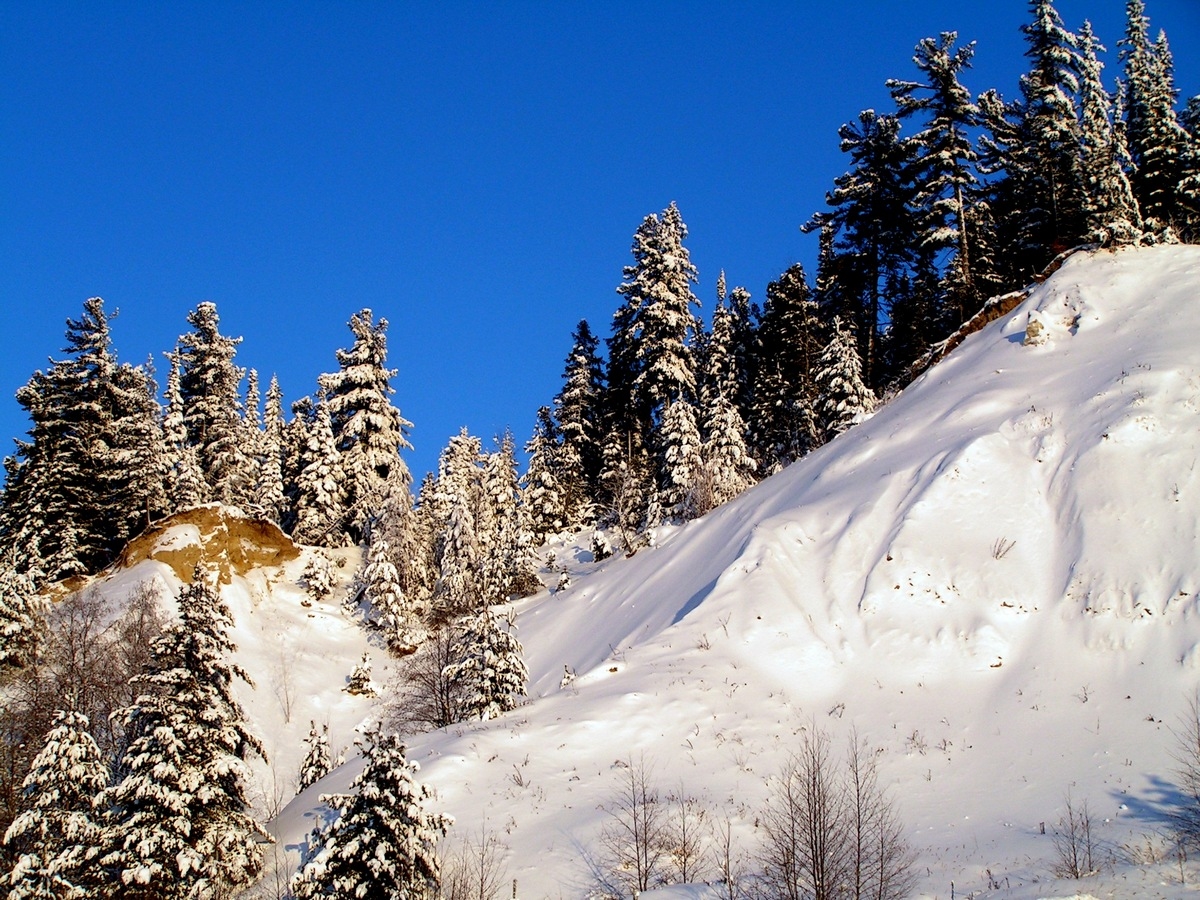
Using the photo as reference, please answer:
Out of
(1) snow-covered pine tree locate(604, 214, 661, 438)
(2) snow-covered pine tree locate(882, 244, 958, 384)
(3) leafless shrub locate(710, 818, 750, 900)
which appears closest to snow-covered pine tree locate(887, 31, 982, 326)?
(2) snow-covered pine tree locate(882, 244, 958, 384)

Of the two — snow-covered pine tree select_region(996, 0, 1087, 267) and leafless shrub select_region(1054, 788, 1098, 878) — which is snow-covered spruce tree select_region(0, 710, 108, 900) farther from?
snow-covered pine tree select_region(996, 0, 1087, 267)

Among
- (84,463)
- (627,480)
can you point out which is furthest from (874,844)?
(84,463)

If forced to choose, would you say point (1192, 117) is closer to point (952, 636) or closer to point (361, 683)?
point (952, 636)

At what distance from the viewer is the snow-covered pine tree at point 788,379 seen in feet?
166

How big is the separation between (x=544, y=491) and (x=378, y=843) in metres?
44.6

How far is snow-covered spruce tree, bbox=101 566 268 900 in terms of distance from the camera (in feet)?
51.0

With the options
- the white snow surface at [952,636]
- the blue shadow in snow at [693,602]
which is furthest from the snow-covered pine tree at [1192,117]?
the blue shadow in snow at [693,602]

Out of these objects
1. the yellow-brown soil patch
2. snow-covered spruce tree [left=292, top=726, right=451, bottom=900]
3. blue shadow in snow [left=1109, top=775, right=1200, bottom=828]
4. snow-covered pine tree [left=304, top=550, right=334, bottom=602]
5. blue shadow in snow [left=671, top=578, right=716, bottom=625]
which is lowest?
blue shadow in snow [left=1109, top=775, right=1200, bottom=828]

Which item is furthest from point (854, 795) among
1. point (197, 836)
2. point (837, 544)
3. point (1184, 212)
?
point (1184, 212)

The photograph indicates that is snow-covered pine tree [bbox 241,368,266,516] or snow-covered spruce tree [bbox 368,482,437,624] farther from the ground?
snow-covered pine tree [bbox 241,368,266,516]

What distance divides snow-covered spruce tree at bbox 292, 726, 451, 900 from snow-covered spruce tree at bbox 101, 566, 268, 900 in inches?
155

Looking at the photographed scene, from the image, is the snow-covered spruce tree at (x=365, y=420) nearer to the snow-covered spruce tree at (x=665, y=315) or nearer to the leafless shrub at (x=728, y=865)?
the snow-covered spruce tree at (x=665, y=315)

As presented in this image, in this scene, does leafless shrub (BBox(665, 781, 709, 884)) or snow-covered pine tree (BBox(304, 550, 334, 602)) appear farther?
snow-covered pine tree (BBox(304, 550, 334, 602))

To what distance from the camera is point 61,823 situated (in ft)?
54.3
